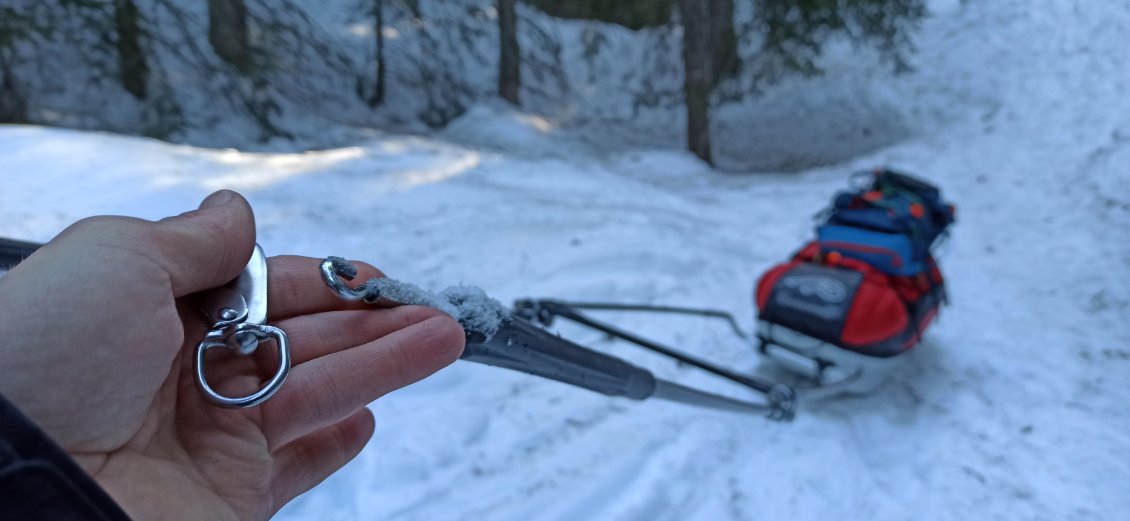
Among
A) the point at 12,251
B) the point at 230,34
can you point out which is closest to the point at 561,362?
the point at 12,251

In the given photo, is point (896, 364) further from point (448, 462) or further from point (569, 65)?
point (569, 65)

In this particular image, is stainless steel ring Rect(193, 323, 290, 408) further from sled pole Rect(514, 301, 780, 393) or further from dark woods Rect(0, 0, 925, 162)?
dark woods Rect(0, 0, 925, 162)

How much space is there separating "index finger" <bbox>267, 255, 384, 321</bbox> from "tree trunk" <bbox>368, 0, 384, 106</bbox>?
19.8 feet

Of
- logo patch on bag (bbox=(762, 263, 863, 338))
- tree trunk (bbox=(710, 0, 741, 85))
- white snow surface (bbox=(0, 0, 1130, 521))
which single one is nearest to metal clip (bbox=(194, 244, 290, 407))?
white snow surface (bbox=(0, 0, 1130, 521))

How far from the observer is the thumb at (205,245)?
108 cm

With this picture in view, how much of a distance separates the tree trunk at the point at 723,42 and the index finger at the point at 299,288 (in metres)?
6.17

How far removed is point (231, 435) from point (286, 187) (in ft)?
9.98

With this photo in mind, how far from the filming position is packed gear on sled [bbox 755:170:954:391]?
2531mm

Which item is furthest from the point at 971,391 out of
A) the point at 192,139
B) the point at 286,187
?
the point at 192,139

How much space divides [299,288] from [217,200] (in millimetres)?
232

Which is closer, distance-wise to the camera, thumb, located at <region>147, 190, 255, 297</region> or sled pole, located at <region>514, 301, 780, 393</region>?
thumb, located at <region>147, 190, 255, 297</region>

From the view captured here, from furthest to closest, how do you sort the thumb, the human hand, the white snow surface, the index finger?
the white snow surface, the index finger, the thumb, the human hand

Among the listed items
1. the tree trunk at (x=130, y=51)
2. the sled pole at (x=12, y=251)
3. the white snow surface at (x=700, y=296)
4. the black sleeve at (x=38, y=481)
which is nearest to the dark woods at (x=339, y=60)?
the tree trunk at (x=130, y=51)

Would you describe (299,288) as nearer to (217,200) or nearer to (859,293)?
(217,200)
